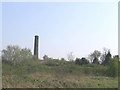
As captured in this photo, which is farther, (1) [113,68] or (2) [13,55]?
(1) [113,68]

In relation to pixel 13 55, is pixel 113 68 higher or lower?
lower

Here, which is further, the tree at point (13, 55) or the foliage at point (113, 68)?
the foliage at point (113, 68)

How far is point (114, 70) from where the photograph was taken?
17625 millimetres

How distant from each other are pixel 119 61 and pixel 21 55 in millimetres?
10517

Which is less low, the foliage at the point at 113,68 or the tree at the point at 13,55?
the tree at the point at 13,55

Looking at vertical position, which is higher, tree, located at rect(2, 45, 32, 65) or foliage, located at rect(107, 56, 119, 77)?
tree, located at rect(2, 45, 32, 65)

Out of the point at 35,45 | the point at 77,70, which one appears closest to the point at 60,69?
the point at 77,70

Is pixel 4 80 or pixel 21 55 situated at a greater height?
pixel 21 55

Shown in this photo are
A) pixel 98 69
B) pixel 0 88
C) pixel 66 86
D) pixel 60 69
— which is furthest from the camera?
pixel 98 69

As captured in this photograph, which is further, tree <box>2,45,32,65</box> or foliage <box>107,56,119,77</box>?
foliage <box>107,56,119,77</box>

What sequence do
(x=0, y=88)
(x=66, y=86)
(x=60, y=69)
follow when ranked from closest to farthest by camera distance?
(x=0, y=88)
(x=66, y=86)
(x=60, y=69)

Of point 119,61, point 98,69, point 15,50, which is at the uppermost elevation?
point 15,50

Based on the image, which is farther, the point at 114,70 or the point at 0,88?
the point at 114,70

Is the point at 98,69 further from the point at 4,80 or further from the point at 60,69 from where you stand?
the point at 4,80
